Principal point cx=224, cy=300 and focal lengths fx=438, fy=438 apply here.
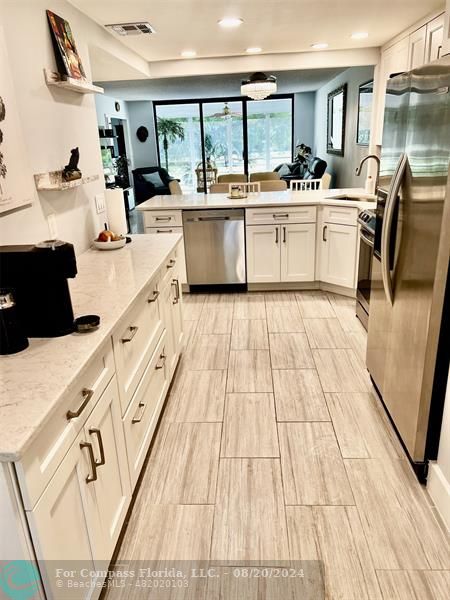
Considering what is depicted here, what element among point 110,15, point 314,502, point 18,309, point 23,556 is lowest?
point 314,502

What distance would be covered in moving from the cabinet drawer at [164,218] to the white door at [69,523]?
3230 millimetres

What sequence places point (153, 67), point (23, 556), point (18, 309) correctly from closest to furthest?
point (23, 556) → point (18, 309) → point (153, 67)

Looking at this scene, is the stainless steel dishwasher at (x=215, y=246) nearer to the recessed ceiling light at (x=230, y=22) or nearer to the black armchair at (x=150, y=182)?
the recessed ceiling light at (x=230, y=22)

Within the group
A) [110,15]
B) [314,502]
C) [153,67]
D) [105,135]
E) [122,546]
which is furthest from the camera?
[105,135]

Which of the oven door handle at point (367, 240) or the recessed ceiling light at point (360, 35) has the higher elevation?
the recessed ceiling light at point (360, 35)

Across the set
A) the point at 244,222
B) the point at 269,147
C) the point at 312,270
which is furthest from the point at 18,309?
the point at 269,147

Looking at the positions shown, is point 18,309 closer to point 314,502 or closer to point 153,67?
point 314,502

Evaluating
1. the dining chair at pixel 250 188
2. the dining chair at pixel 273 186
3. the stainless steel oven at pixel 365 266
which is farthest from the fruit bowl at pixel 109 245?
the dining chair at pixel 273 186

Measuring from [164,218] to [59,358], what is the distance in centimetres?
316

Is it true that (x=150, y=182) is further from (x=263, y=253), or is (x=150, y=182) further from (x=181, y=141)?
(x=263, y=253)

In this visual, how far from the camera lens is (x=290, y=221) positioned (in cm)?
424

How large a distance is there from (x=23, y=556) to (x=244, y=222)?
11.7 feet

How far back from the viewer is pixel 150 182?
9.76 m

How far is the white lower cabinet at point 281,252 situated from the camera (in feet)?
14.0
